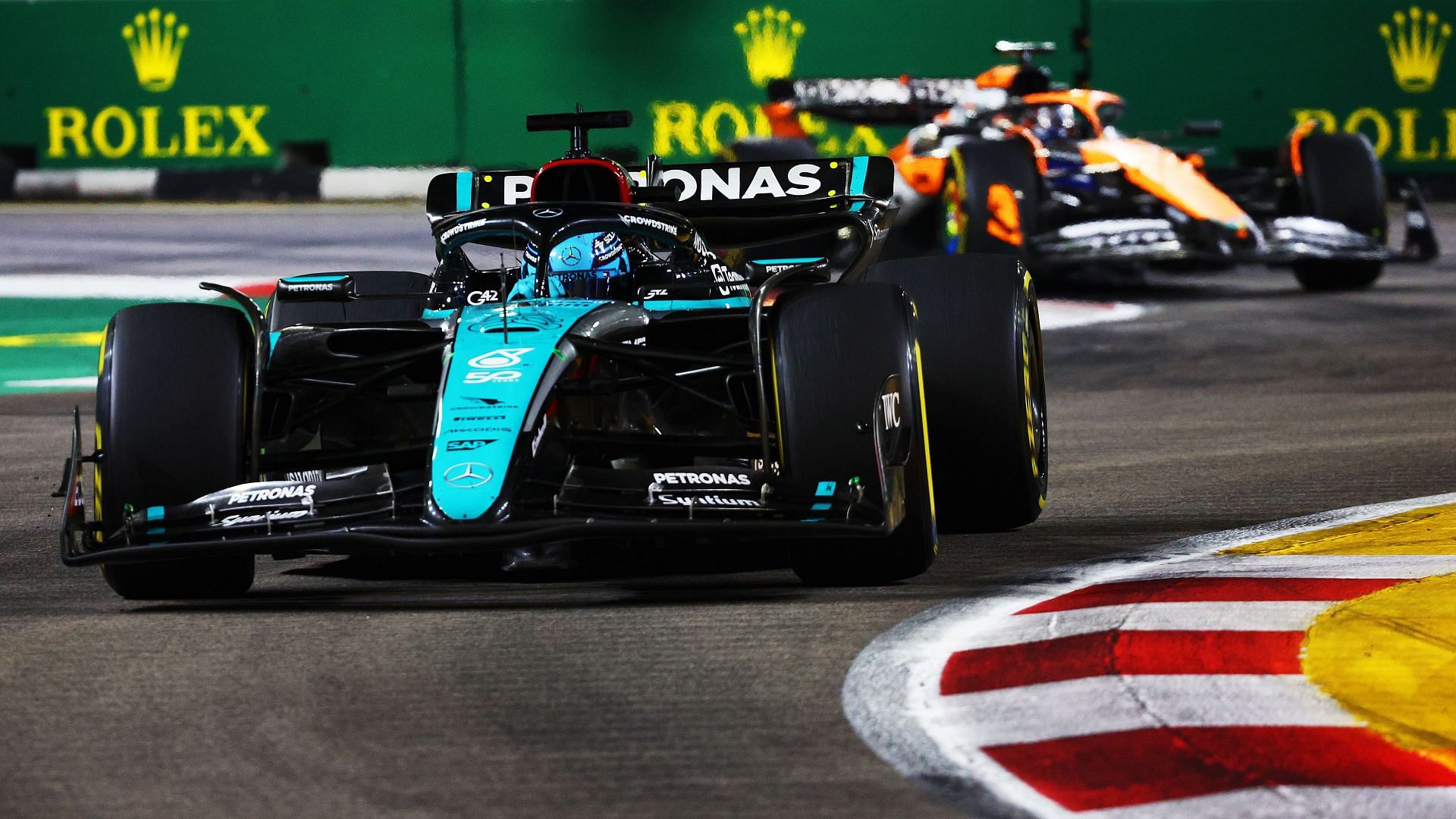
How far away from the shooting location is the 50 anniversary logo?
23156 millimetres

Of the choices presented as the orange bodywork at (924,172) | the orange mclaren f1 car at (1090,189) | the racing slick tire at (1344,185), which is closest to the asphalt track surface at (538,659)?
the orange mclaren f1 car at (1090,189)

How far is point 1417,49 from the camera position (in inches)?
873

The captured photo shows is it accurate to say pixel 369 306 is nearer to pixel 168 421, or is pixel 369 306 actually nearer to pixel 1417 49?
Answer: pixel 168 421

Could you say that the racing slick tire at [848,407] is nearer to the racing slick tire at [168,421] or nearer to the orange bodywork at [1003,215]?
the racing slick tire at [168,421]

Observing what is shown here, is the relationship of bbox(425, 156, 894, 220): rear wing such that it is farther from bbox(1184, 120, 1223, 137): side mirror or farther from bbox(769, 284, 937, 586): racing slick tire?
bbox(1184, 120, 1223, 137): side mirror

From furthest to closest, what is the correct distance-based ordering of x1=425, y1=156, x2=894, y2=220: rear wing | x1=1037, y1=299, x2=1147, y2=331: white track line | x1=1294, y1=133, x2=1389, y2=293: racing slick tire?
x1=1294, y1=133, x2=1389, y2=293: racing slick tire < x1=1037, y1=299, x2=1147, y2=331: white track line < x1=425, y1=156, x2=894, y2=220: rear wing

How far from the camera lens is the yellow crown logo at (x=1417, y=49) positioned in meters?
22.2

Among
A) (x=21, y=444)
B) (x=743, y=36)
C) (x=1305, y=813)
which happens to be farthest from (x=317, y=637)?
(x=743, y=36)

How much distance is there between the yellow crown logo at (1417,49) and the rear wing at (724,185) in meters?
14.5

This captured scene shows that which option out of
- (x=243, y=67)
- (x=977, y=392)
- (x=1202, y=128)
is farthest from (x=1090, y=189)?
(x=243, y=67)

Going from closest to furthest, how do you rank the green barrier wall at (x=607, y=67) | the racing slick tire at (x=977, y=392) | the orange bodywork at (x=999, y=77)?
the racing slick tire at (x=977, y=392) → the orange bodywork at (x=999, y=77) → the green barrier wall at (x=607, y=67)

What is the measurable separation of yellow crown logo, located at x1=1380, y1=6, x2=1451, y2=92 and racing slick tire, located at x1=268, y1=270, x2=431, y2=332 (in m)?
15.7

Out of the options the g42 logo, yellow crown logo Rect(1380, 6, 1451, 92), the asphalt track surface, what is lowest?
the asphalt track surface

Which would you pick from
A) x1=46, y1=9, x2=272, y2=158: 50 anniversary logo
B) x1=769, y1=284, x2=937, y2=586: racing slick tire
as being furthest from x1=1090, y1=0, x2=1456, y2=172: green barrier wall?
x1=769, y1=284, x2=937, y2=586: racing slick tire
